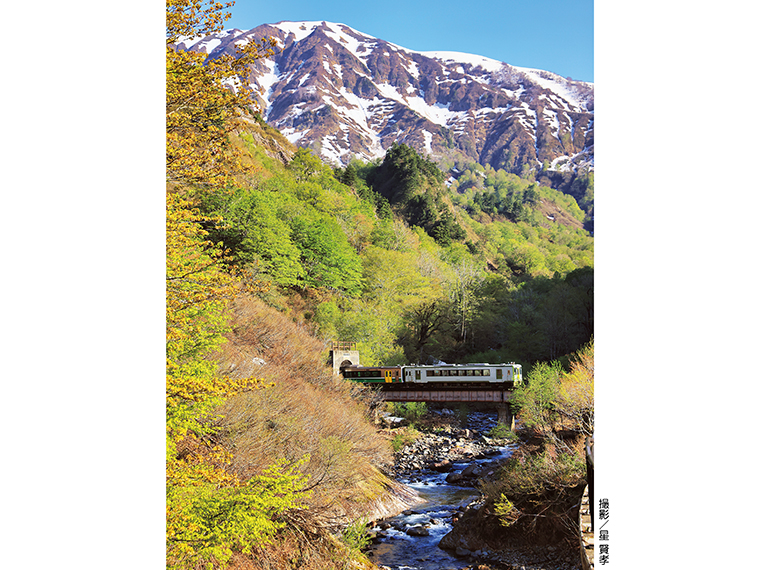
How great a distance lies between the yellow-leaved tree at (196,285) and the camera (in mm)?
4195

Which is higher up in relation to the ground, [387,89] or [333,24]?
[387,89]

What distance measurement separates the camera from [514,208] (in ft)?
173

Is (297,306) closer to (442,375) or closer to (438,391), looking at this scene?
(442,375)

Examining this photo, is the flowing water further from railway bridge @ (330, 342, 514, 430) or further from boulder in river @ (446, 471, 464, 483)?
railway bridge @ (330, 342, 514, 430)

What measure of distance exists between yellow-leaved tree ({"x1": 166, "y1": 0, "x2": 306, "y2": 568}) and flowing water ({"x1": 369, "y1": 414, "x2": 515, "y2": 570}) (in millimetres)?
5357

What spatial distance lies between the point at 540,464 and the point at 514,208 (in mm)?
46676

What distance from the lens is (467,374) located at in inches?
685

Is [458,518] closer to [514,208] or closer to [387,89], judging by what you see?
[387,89]

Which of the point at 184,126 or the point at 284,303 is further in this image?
the point at 284,303

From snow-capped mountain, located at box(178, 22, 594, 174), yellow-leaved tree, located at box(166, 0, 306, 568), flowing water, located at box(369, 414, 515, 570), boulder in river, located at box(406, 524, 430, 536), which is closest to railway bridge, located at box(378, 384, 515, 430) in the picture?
flowing water, located at box(369, 414, 515, 570)

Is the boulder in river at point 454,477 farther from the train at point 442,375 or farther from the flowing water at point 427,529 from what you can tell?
the train at point 442,375

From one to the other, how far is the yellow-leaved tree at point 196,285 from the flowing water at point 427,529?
5.36 metres
